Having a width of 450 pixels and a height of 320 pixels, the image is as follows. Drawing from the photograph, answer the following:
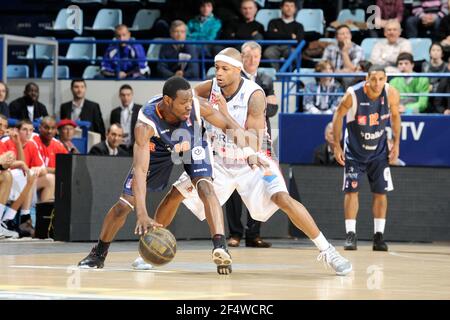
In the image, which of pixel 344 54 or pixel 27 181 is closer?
pixel 27 181

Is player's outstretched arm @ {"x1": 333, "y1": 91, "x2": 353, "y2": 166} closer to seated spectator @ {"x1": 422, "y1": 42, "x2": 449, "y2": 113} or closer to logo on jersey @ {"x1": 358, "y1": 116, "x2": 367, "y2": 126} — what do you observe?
logo on jersey @ {"x1": 358, "y1": 116, "x2": 367, "y2": 126}

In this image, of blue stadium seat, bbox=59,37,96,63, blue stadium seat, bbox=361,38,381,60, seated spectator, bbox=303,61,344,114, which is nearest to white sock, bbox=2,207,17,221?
seated spectator, bbox=303,61,344,114

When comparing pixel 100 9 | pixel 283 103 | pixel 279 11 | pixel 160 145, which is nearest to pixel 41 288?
pixel 160 145

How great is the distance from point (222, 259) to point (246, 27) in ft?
36.3

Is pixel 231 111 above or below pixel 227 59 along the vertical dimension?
below

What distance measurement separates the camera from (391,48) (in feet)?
58.8

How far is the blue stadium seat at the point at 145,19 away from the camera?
70.6ft

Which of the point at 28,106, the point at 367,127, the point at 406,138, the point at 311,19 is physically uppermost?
the point at 311,19

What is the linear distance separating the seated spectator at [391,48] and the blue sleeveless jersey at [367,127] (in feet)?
13.7

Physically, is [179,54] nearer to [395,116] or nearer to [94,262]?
[395,116]

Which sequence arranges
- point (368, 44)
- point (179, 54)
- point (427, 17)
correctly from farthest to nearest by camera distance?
1. point (427, 17)
2. point (179, 54)
3. point (368, 44)

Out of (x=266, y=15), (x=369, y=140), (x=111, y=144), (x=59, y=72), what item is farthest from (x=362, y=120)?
(x=59, y=72)

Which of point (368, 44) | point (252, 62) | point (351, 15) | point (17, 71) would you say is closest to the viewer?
point (252, 62)
